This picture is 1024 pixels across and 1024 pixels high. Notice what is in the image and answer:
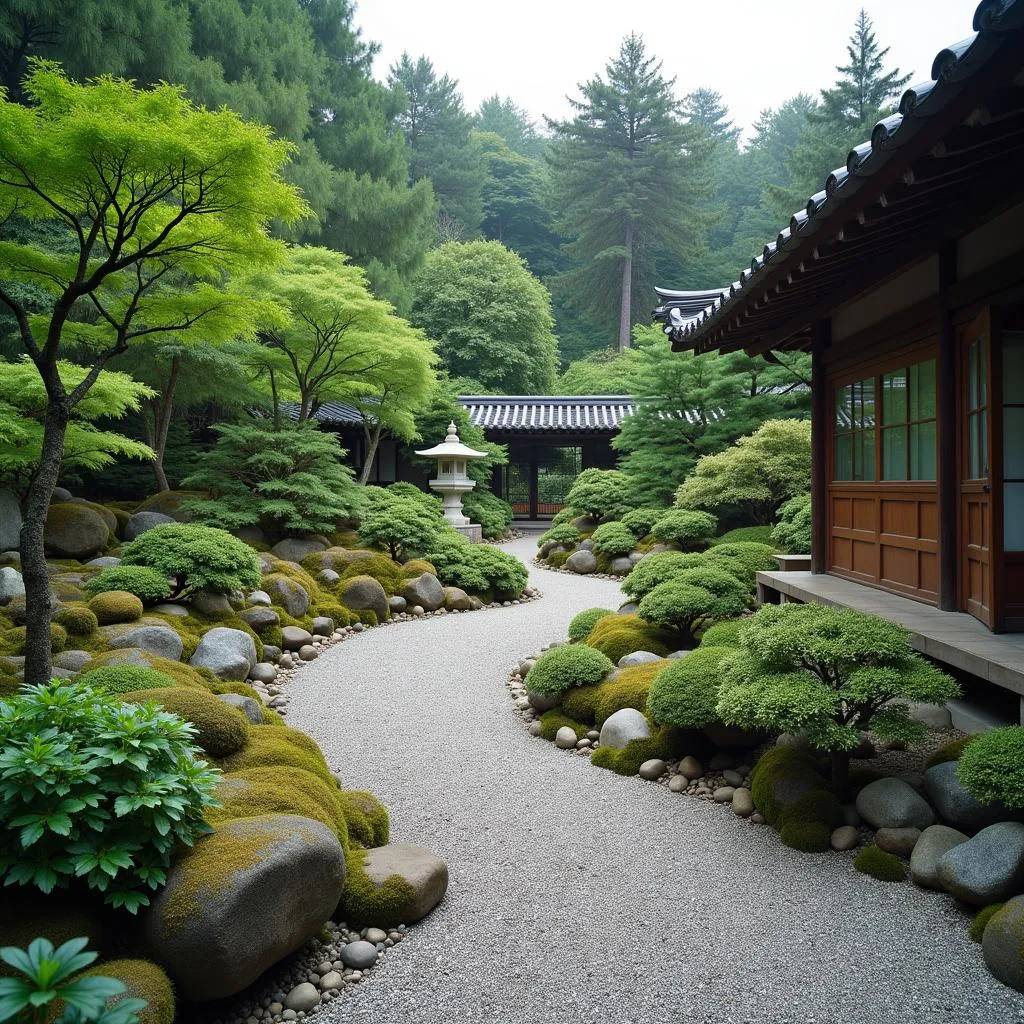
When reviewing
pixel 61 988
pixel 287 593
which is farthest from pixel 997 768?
pixel 287 593

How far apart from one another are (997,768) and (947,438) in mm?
2728

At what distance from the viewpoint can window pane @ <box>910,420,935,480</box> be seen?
573 cm

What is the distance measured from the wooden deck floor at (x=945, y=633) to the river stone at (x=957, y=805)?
507mm

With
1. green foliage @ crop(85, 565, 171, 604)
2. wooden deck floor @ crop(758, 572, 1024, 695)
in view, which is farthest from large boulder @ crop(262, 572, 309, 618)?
wooden deck floor @ crop(758, 572, 1024, 695)

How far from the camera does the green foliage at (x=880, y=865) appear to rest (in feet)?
11.6

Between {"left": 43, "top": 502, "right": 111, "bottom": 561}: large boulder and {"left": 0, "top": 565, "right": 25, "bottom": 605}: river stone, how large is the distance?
254 centimetres

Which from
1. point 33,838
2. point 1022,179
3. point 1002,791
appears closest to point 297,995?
point 33,838

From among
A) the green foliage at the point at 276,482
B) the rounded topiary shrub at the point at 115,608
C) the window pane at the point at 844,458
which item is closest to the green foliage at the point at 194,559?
the rounded topiary shrub at the point at 115,608

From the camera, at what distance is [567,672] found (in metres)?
6.24

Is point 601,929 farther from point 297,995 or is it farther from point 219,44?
point 219,44

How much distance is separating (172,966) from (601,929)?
A: 1.60 meters

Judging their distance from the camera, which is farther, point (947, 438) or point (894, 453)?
point (894, 453)

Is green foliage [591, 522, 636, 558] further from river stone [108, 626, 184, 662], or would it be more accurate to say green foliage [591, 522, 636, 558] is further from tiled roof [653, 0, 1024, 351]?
river stone [108, 626, 184, 662]

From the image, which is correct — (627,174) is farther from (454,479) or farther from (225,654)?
(225,654)
